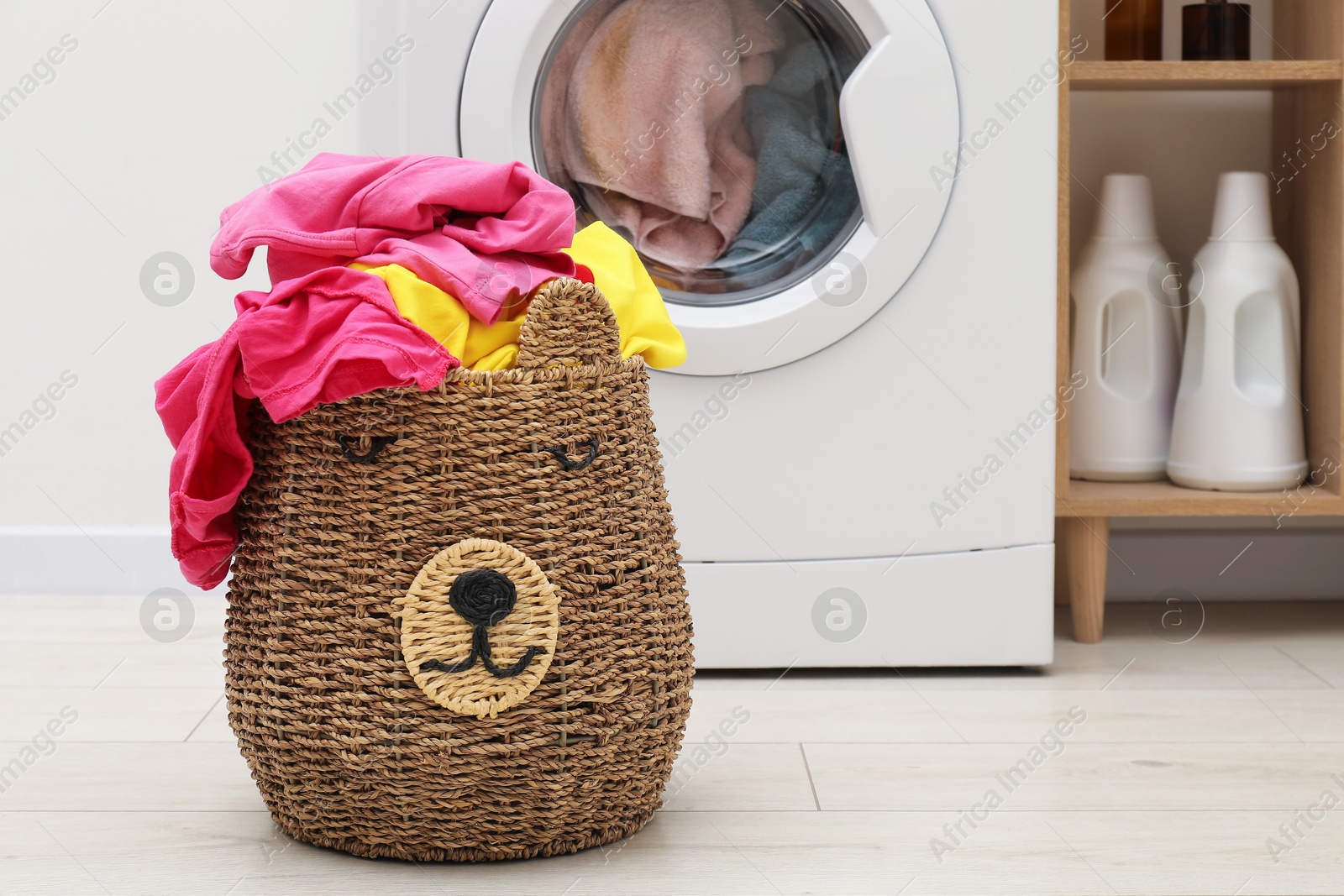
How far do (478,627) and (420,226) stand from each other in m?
0.27

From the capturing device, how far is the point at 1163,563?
1582mm

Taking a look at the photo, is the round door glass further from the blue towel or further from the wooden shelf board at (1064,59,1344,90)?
the wooden shelf board at (1064,59,1344,90)

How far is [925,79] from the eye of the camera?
1167 mm

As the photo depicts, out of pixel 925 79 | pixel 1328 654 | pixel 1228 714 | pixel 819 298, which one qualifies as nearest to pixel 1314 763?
pixel 1228 714

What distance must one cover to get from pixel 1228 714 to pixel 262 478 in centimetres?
86

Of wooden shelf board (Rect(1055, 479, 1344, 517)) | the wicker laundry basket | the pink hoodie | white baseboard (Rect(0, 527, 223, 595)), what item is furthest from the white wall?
wooden shelf board (Rect(1055, 479, 1344, 517))

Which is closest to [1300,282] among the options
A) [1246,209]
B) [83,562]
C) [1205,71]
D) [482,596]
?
[1246,209]

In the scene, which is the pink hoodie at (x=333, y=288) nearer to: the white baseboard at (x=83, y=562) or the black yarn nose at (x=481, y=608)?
the black yarn nose at (x=481, y=608)

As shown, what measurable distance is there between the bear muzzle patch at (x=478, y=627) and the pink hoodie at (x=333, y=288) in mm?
116

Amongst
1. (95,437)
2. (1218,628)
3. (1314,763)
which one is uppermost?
(95,437)

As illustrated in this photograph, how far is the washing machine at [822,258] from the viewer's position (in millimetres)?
1166

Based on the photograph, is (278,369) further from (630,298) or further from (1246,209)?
(1246,209)

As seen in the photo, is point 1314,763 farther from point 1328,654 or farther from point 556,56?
point 556,56

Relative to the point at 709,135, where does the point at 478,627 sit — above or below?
below
